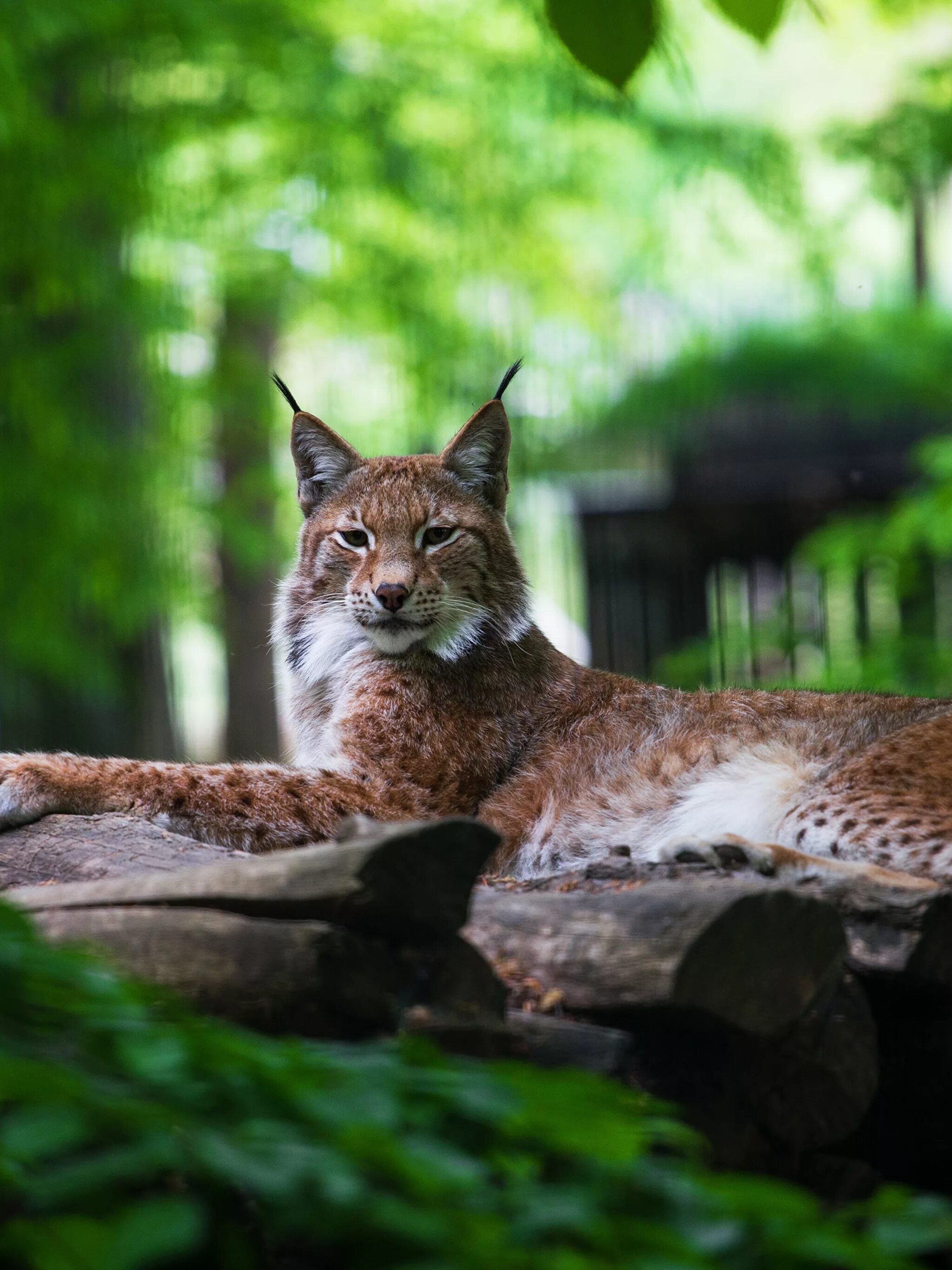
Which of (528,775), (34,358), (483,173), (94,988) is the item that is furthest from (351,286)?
(94,988)

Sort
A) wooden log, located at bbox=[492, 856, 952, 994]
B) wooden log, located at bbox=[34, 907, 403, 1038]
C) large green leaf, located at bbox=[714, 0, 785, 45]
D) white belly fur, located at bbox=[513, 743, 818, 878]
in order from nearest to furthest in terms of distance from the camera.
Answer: large green leaf, located at bbox=[714, 0, 785, 45], wooden log, located at bbox=[34, 907, 403, 1038], wooden log, located at bbox=[492, 856, 952, 994], white belly fur, located at bbox=[513, 743, 818, 878]

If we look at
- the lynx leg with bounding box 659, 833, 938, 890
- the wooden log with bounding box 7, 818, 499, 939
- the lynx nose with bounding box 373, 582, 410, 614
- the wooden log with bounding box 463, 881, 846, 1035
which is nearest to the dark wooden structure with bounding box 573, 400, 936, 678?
the lynx nose with bounding box 373, 582, 410, 614

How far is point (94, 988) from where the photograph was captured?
1232 millimetres

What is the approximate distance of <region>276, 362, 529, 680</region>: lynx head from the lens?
423 cm

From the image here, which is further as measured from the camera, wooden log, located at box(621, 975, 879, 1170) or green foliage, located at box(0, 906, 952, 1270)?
wooden log, located at box(621, 975, 879, 1170)

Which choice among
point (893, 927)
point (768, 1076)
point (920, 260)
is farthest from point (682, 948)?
point (920, 260)

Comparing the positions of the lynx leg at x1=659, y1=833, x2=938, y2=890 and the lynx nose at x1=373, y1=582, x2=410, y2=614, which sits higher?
the lynx nose at x1=373, y1=582, x2=410, y2=614

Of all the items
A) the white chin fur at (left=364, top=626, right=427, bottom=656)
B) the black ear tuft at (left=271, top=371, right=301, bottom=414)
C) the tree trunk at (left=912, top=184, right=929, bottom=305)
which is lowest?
the white chin fur at (left=364, top=626, right=427, bottom=656)

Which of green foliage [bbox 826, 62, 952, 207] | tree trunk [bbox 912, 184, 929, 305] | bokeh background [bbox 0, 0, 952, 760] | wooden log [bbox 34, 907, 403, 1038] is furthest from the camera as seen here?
tree trunk [bbox 912, 184, 929, 305]

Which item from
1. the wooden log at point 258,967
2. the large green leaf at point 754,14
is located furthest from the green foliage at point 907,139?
the wooden log at point 258,967

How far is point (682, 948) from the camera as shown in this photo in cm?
223

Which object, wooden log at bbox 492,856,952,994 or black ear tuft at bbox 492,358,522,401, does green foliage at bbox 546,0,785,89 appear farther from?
black ear tuft at bbox 492,358,522,401

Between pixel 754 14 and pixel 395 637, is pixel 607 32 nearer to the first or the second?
pixel 754 14

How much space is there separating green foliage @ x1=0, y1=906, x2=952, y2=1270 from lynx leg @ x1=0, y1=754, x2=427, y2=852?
7.79 feet
